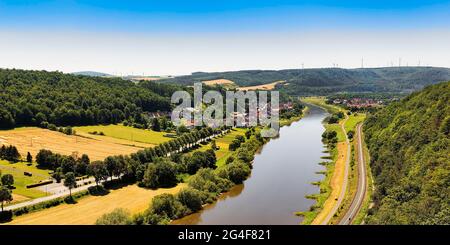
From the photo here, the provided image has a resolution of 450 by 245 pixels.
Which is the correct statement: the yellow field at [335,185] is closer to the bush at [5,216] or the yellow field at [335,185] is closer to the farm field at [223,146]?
the farm field at [223,146]

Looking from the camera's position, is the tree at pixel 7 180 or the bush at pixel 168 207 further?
the tree at pixel 7 180

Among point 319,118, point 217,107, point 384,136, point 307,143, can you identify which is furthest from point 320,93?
point 384,136

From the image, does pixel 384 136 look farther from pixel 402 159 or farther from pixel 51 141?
pixel 51 141

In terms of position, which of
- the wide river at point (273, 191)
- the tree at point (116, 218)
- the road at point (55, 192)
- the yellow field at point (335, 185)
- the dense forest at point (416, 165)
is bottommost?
the wide river at point (273, 191)

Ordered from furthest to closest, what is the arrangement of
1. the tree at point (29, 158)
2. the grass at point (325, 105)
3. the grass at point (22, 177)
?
the grass at point (325, 105) → the tree at point (29, 158) → the grass at point (22, 177)

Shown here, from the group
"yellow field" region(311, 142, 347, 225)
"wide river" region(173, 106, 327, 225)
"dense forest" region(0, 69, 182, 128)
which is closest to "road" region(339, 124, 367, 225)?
"yellow field" region(311, 142, 347, 225)

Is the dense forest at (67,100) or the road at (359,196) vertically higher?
the dense forest at (67,100)

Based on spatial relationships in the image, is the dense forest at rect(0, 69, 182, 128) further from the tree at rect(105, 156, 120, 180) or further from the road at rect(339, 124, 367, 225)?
the road at rect(339, 124, 367, 225)

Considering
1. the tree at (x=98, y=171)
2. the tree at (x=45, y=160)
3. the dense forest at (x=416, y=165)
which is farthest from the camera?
the tree at (x=45, y=160)

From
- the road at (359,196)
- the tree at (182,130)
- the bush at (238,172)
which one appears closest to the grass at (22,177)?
the bush at (238,172)
